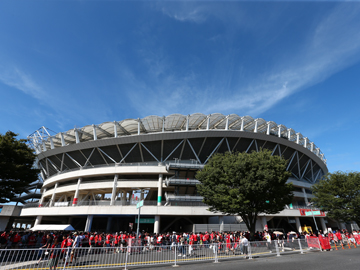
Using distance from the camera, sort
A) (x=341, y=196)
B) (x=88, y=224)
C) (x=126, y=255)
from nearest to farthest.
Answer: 1. (x=126, y=255)
2. (x=88, y=224)
3. (x=341, y=196)

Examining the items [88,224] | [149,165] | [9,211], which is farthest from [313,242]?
[9,211]

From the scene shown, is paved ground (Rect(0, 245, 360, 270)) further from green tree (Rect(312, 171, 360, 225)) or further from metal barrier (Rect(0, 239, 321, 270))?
green tree (Rect(312, 171, 360, 225))

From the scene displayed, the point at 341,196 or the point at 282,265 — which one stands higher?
the point at 341,196

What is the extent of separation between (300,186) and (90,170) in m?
42.8

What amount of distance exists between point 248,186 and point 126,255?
38.3ft

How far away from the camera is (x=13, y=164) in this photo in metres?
19.2

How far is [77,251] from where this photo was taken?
10.2m

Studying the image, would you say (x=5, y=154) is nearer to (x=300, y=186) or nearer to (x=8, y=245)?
(x=8, y=245)

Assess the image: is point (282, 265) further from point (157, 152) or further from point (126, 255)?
point (157, 152)

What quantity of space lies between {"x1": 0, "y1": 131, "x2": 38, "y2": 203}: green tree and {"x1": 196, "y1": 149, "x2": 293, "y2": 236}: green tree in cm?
1983

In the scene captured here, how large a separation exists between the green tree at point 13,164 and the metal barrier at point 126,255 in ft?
38.3

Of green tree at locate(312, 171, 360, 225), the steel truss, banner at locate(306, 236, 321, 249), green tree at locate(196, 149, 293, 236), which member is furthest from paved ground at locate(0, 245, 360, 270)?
green tree at locate(312, 171, 360, 225)

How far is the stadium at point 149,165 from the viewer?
29109 mm

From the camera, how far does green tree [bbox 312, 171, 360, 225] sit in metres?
28.3
